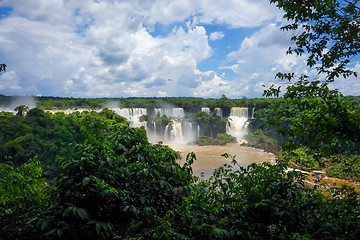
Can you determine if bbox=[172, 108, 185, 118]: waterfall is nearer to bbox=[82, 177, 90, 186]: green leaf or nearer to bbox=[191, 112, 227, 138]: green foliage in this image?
bbox=[191, 112, 227, 138]: green foliage

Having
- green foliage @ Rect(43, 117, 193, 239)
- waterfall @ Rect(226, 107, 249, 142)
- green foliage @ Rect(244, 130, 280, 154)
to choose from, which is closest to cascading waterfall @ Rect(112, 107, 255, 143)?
waterfall @ Rect(226, 107, 249, 142)

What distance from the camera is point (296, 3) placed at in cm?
339

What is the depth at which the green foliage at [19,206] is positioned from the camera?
1.94 meters

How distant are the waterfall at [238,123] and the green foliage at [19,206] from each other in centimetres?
3501

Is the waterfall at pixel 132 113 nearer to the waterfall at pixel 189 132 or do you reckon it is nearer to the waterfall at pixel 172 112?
Result: the waterfall at pixel 172 112

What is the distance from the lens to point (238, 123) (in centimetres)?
3881

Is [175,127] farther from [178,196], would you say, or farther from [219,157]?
[178,196]

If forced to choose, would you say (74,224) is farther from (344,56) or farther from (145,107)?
(145,107)

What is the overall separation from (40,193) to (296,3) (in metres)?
4.27

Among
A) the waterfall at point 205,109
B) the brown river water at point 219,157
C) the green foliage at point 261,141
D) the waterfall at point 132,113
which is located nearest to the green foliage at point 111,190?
the brown river water at point 219,157

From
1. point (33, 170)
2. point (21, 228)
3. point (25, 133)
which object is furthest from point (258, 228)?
point (25, 133)

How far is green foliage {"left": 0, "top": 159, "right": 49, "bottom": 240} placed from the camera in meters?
1.94

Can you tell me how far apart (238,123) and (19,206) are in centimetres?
3827

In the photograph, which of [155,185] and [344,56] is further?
[344,56]
